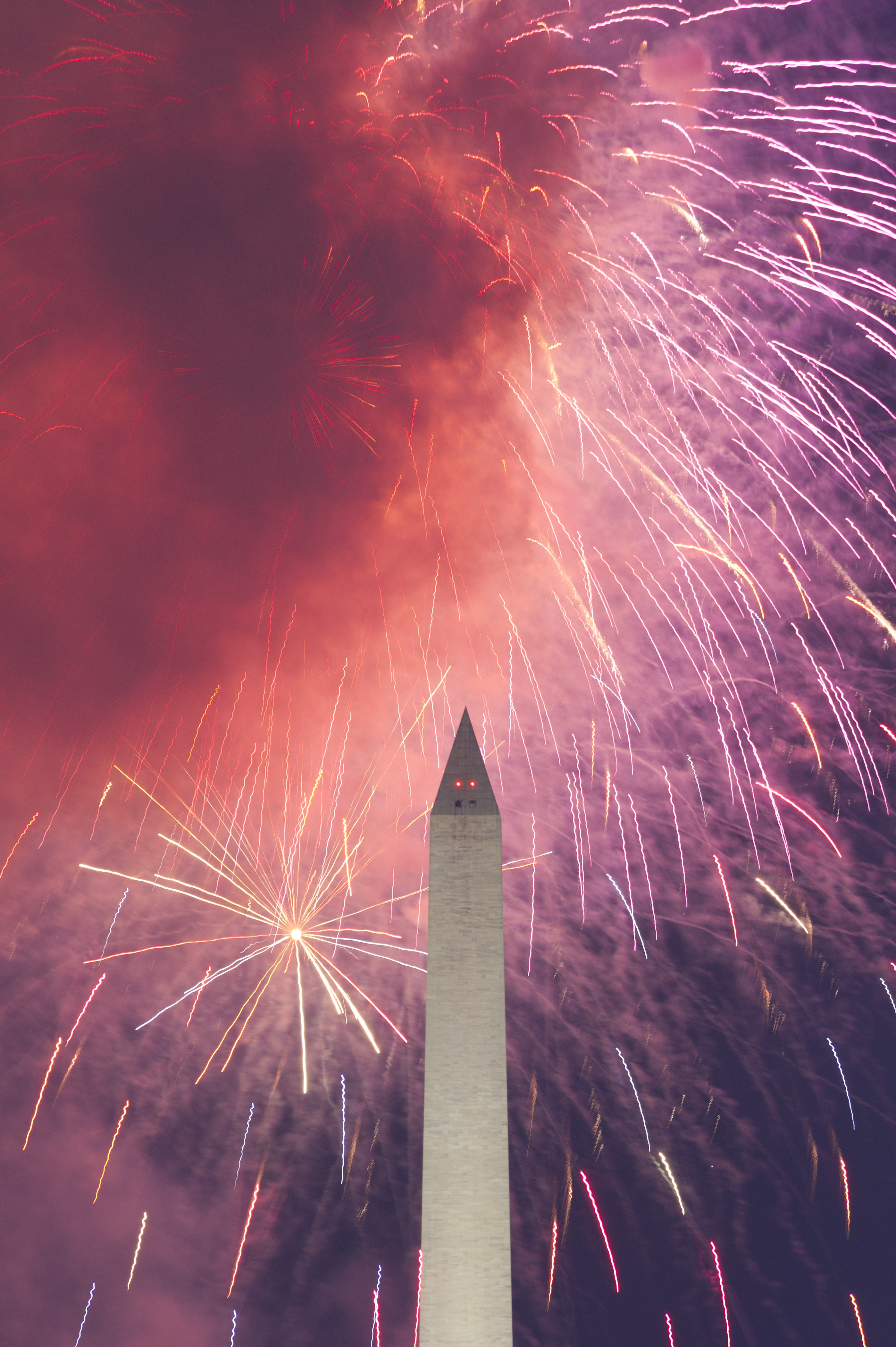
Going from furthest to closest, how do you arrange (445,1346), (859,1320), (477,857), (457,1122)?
(859,1320), (477,857), (457,1122), (445,1346)

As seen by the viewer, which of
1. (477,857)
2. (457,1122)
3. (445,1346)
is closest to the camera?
(445,1346)

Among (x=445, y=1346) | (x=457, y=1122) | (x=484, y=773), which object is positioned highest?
(x=484, y=773)

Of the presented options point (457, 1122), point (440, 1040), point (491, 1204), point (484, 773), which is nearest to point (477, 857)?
point (484, 773)

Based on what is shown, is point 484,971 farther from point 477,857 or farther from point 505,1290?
point 505,1290

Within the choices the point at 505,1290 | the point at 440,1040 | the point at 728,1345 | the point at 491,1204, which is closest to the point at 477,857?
the point at 440,1040

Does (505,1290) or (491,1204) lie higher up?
(491,1204)

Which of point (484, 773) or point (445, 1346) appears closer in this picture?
point (445, 1346)

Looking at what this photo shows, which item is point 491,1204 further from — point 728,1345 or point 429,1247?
point 728,1345
